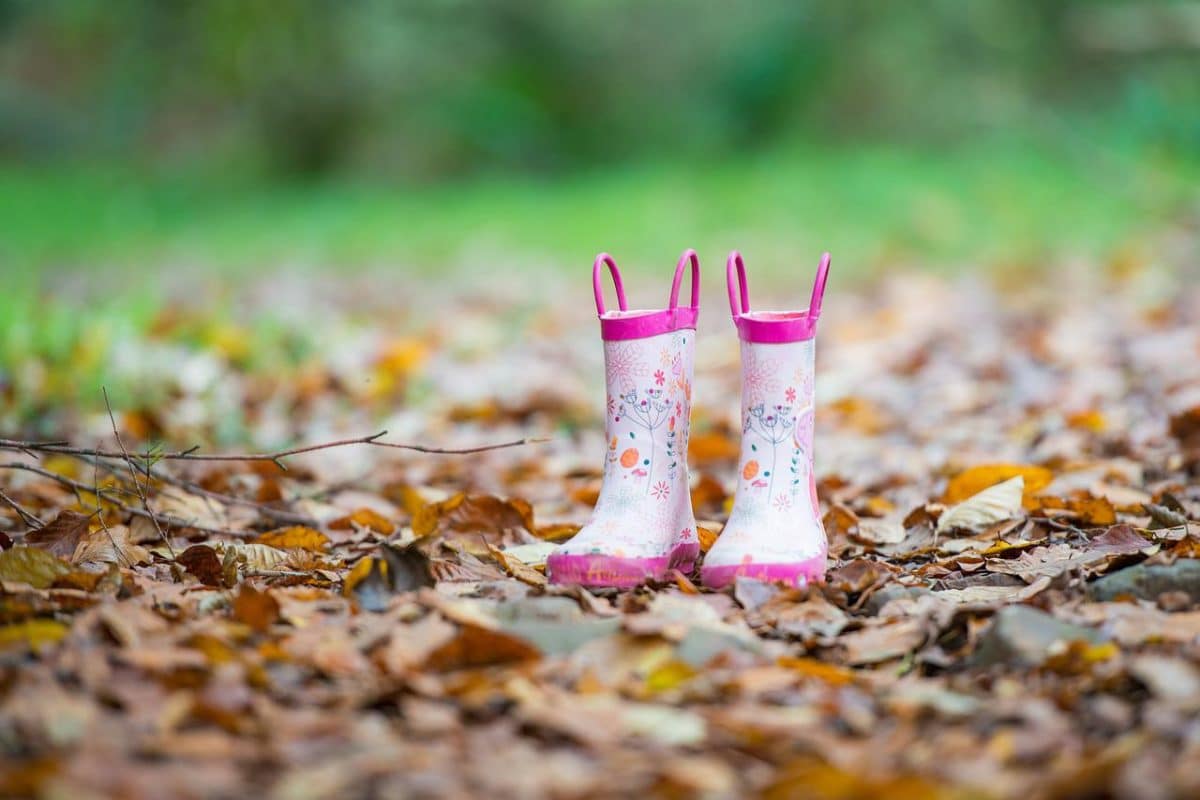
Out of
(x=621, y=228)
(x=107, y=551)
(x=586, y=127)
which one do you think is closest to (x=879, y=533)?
(x=107, y=551)

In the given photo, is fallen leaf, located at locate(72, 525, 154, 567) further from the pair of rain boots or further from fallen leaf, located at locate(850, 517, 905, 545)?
fallen leaf, located at locate(850, 517, 905, 545)

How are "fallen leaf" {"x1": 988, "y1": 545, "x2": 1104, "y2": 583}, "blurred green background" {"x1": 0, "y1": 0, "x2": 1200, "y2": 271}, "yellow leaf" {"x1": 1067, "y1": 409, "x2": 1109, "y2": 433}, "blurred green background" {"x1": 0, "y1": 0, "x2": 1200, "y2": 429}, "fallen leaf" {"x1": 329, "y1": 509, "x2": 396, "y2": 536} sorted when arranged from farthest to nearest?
"blurred green background" {"x1": 0, "y1": 0, "x2": 1200, "y2": 271} → "blurred green background" {"x1": 0, "y1": 0, "x2": 1200, "y2": 429} → "yellow leaf" {"x1": 1067, "y1": 409, "x2": 1109, "y2": 433} → "fallen leaf" {"x1": 329, "y1": 509, "x2": 396, "y2": 536} → "fallen leaf" {"x1": 988, "y1": 545, "x2": 1104, "y2": 583}

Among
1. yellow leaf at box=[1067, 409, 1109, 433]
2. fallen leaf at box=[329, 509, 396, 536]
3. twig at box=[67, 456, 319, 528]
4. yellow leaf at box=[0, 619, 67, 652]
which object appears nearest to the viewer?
yellow leaf at box=[0, 619, 67, 652]

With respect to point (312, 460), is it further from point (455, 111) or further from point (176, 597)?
point (455, 111)

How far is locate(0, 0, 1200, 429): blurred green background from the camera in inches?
221

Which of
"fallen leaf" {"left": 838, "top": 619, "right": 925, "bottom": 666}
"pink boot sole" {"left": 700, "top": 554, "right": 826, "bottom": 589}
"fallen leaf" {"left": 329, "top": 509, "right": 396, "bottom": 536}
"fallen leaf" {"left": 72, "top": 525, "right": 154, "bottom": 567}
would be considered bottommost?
"fallen leaf" {"left": 838, "top": 619, "right": 925, "bottom": 666}

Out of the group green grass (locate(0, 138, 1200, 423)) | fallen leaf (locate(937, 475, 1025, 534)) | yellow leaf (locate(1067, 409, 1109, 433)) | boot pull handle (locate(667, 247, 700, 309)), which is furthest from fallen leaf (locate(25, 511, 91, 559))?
yellow leaf (locate(1067, 409, 1109, 433))

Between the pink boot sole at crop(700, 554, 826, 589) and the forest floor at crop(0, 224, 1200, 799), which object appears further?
the pink boot sole at crop(700, 554, 826, 589)

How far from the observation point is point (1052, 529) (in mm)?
1794

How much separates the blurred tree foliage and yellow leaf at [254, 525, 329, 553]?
678 cm

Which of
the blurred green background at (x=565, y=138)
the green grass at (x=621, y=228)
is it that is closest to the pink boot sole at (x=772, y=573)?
the green grass at (x=621, y=228)

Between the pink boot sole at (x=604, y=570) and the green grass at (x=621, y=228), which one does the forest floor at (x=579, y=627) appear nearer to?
the pink boot sole at (x=604, y=570)

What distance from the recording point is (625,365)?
166 centimetres

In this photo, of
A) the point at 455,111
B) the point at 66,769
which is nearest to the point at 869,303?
the point at 66,769
